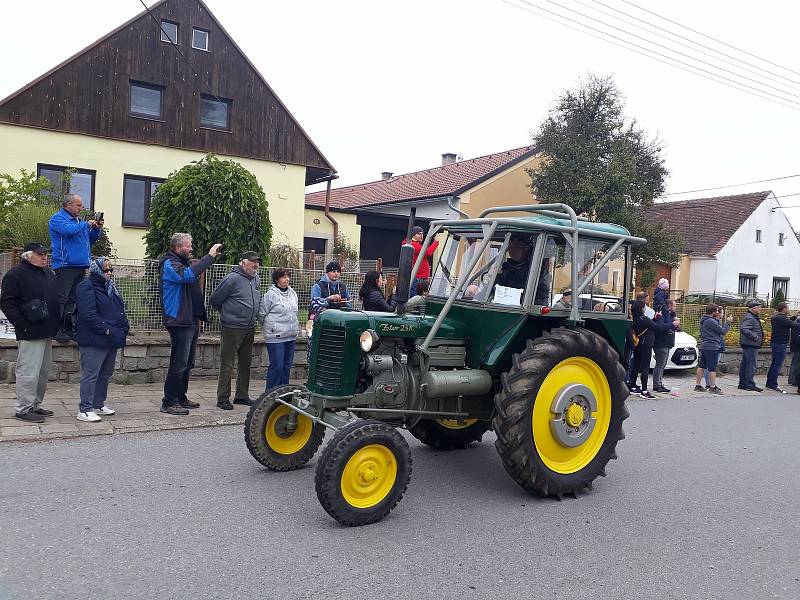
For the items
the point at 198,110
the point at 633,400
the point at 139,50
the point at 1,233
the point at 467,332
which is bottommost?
the point at 633,400

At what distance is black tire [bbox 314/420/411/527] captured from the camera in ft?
14.6

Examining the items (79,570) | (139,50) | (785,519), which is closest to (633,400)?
(785,519)

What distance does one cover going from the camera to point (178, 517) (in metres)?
4.60

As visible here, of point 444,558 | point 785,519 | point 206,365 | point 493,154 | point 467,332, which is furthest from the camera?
point 493,154

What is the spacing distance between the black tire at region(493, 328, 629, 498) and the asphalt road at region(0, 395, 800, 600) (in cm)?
19

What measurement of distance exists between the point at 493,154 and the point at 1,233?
70.2 feet

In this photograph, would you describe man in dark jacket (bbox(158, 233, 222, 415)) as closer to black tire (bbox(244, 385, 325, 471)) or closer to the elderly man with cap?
black tire (bbox(244, 385, 325, 471))

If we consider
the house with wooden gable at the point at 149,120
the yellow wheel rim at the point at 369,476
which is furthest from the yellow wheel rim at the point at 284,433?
the house with wooden gable at the point at 149,120

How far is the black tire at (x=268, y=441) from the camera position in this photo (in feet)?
18.2

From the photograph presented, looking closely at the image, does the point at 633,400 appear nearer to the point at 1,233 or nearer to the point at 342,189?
the point at 1,233

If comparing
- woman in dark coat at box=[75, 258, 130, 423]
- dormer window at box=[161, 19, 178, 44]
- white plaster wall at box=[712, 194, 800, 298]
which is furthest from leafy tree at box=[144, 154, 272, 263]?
white plaster wall at box=[712, 194, 800, 298]

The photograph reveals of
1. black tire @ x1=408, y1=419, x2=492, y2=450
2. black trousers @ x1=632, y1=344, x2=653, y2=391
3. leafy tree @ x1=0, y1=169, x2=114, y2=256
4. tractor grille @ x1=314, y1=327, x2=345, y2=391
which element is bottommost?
black tire @ x1=408, y1=419, x2=492, y2=450

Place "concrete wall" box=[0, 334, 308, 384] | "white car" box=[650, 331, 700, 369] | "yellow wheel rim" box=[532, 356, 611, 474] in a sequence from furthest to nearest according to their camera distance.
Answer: "white car" box=[650, 331, 700, 369] < "concrete wall" box=[0, 334, 308, 384] < "yellow wheel rim" box=[532, 356, 611, 474]

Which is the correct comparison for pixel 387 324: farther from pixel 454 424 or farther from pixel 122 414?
pixel 122 414
